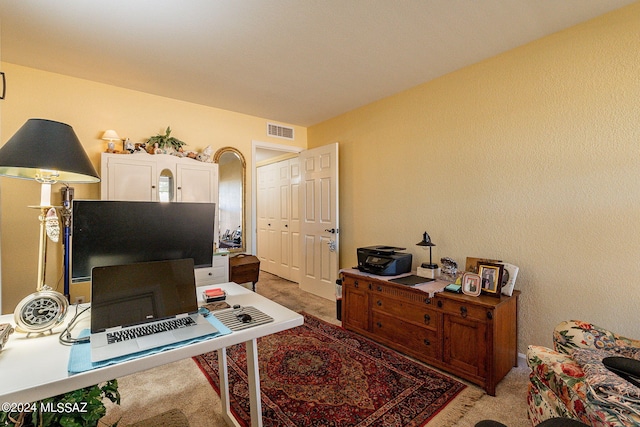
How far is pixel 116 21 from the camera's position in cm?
198

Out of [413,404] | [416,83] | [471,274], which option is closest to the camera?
[413,404]

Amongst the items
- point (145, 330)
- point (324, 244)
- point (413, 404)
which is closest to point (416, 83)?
point (324, 244)

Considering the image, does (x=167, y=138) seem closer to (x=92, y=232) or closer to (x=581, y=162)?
(x=92, y=232)

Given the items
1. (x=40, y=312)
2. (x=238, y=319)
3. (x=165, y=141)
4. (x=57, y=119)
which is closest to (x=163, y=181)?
(x=165, y=141)

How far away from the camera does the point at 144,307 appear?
1279mm

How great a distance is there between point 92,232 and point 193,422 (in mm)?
1286

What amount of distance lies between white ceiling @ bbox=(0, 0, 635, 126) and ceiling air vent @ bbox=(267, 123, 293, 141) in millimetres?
1073

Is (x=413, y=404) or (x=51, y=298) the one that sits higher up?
(x=51, y=298)

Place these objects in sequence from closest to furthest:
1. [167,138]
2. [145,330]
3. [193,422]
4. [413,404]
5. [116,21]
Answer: [145,330] < [193,422] < [413,404] < [116,21] < [167,138]

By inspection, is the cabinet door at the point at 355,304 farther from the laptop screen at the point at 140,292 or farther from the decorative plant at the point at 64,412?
the decorative plant at the point at 64,412

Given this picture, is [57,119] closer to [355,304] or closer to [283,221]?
[283,221]

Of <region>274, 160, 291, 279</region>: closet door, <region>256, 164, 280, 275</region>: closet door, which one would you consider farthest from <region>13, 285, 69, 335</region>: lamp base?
<region>256, 164, 280, 275</region>: closet door

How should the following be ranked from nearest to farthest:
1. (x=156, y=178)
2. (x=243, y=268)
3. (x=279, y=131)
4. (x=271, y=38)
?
(x=271, y=38) < (x=156, y=178) < (x=243, y=268) < (x=279, y=131)

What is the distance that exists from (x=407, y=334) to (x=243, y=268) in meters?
2.16
